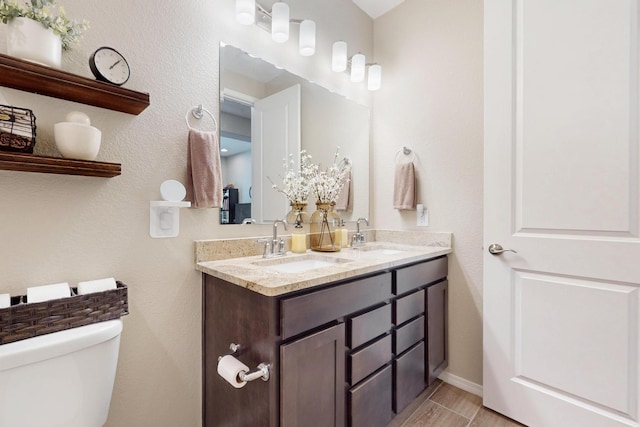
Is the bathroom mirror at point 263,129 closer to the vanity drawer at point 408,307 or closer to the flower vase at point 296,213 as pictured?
the flower vase at point 296,213

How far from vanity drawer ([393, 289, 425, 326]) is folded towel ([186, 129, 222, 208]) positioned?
3.23ft

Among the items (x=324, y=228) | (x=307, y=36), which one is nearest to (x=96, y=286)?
(x=324, y=228)

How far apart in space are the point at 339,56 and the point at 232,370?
6.09 feet

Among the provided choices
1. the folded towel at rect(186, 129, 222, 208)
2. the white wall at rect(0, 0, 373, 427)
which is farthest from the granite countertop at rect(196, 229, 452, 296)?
the folded towel at rect(186, 129, 222, 208)

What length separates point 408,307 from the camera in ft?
4.99

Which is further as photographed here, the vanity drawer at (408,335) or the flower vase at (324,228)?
the flower vase at (324,228)

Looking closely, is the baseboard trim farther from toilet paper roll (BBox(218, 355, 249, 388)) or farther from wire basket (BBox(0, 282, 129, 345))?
wire basket (BBox(0, 282, 129, 345))

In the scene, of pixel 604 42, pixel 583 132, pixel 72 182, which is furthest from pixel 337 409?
pixel 604 42

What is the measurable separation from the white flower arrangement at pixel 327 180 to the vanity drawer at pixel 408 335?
32.0 inches

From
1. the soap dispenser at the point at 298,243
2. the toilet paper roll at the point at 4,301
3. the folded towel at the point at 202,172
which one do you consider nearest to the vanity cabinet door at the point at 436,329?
the soap dispenser at the point at 298,243

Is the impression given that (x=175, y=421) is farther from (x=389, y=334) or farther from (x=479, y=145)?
(x=479, y=145)

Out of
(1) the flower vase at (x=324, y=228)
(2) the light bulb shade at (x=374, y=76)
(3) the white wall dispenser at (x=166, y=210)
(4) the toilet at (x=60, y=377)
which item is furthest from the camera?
(2) the light bulb shade at (x=374, y=76)

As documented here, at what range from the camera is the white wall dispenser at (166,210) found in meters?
1.18

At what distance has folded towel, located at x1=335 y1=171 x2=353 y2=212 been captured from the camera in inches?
82.6
